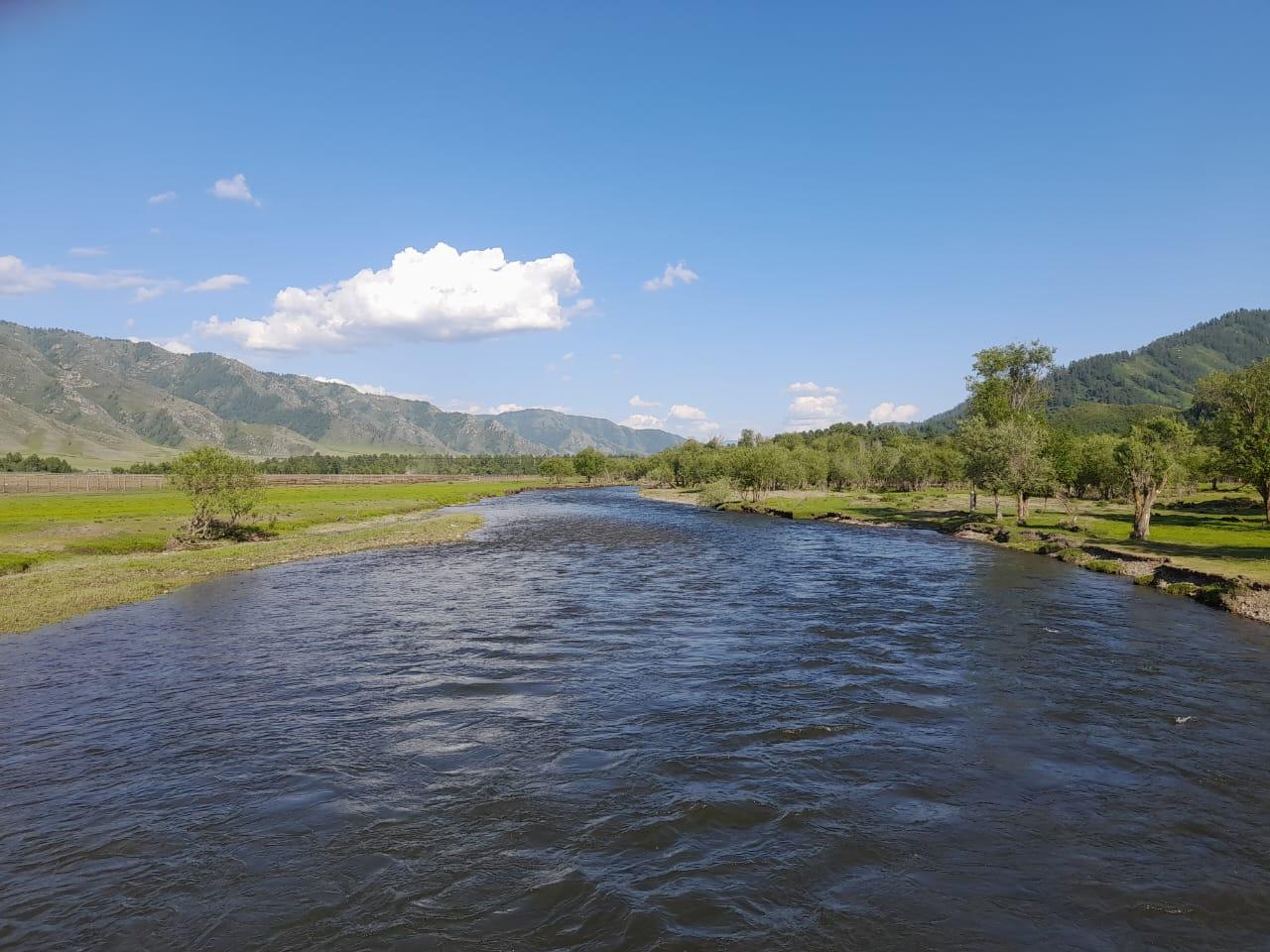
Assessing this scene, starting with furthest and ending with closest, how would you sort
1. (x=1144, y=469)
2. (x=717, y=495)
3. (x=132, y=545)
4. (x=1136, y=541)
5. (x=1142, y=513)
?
(x=717, y=495)
(x=132, y=545)
(x=1142, y=513)
(x=1144, y=469)
(x=1136, y=541)

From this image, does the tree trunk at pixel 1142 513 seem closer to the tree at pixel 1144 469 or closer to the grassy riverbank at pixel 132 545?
the tree at pixel 1144 469

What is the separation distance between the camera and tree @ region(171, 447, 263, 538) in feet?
201

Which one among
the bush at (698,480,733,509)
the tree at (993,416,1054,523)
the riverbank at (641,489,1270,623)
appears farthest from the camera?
the bush at (698,480,733,509)

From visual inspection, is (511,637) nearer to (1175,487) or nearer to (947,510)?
(947,510)

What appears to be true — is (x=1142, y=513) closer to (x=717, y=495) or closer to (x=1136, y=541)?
(x=1136, y=541)

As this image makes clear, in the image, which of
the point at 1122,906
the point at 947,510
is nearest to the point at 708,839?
the point at 1122,906

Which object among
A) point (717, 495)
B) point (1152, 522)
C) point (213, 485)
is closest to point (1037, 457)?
point (1152, 522)

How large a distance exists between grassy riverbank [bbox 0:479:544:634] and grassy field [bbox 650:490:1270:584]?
61.7 meters

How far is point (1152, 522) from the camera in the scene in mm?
70125

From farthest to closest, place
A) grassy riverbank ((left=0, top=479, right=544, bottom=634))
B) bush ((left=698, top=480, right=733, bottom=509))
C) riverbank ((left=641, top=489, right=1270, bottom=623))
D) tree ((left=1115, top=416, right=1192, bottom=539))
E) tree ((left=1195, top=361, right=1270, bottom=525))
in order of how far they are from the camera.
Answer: bush ((left=698, top=480, right=733, bottom=509))
tree ((left=1115, top=416, right=1192, bottom=539))
tree ((left=1195, top=361, right=1270, bottom=525))
riverbank ((left=641, top=489, right=1270, bottom=623))
grassy riverbank ((left=0, top=479, right=544, bottom=634))

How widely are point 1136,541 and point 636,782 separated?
192ft

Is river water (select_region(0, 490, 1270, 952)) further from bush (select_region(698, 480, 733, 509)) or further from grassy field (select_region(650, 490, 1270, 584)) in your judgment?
bush (select_region(698, 480, 733, 509))

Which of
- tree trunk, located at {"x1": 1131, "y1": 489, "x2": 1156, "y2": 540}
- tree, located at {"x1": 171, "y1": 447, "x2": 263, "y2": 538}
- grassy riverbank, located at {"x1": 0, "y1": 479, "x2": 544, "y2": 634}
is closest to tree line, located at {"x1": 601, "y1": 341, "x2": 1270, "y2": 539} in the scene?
tree trunk, located at {"x1": 1131, "y1": 489, "x2": 1156, "y2": 540}

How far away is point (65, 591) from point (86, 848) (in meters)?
34.7
